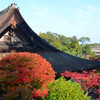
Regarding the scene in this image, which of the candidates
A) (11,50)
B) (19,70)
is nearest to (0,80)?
(19,70)

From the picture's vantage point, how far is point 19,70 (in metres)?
4.74

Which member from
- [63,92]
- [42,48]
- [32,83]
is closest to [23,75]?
[32,83]

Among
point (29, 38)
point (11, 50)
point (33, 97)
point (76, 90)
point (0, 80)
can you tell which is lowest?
point (33, 97)

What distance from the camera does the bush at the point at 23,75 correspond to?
4.45 m

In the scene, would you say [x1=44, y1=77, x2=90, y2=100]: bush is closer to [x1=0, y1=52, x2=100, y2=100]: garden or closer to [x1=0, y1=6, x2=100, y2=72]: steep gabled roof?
[x1=0, y1=52, x2=100, y2=100]: garden

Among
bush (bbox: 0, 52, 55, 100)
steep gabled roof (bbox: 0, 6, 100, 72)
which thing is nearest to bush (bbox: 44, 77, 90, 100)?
bush (bbox: 0, 52, 55, 100)

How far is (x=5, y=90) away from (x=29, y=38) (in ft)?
13.8

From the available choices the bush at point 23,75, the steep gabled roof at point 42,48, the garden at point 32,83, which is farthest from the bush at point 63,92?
the steep gabled roof at point 42,48

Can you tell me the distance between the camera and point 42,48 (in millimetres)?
8711

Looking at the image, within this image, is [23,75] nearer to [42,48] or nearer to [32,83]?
[32,83]

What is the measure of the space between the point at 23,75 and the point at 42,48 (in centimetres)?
Answer: 427

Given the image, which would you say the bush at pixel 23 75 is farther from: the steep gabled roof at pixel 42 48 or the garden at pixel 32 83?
the steep gabled roof at pixel 42 48

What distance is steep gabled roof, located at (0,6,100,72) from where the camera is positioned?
7.59 meters

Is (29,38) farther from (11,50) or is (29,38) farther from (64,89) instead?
(64,89)
